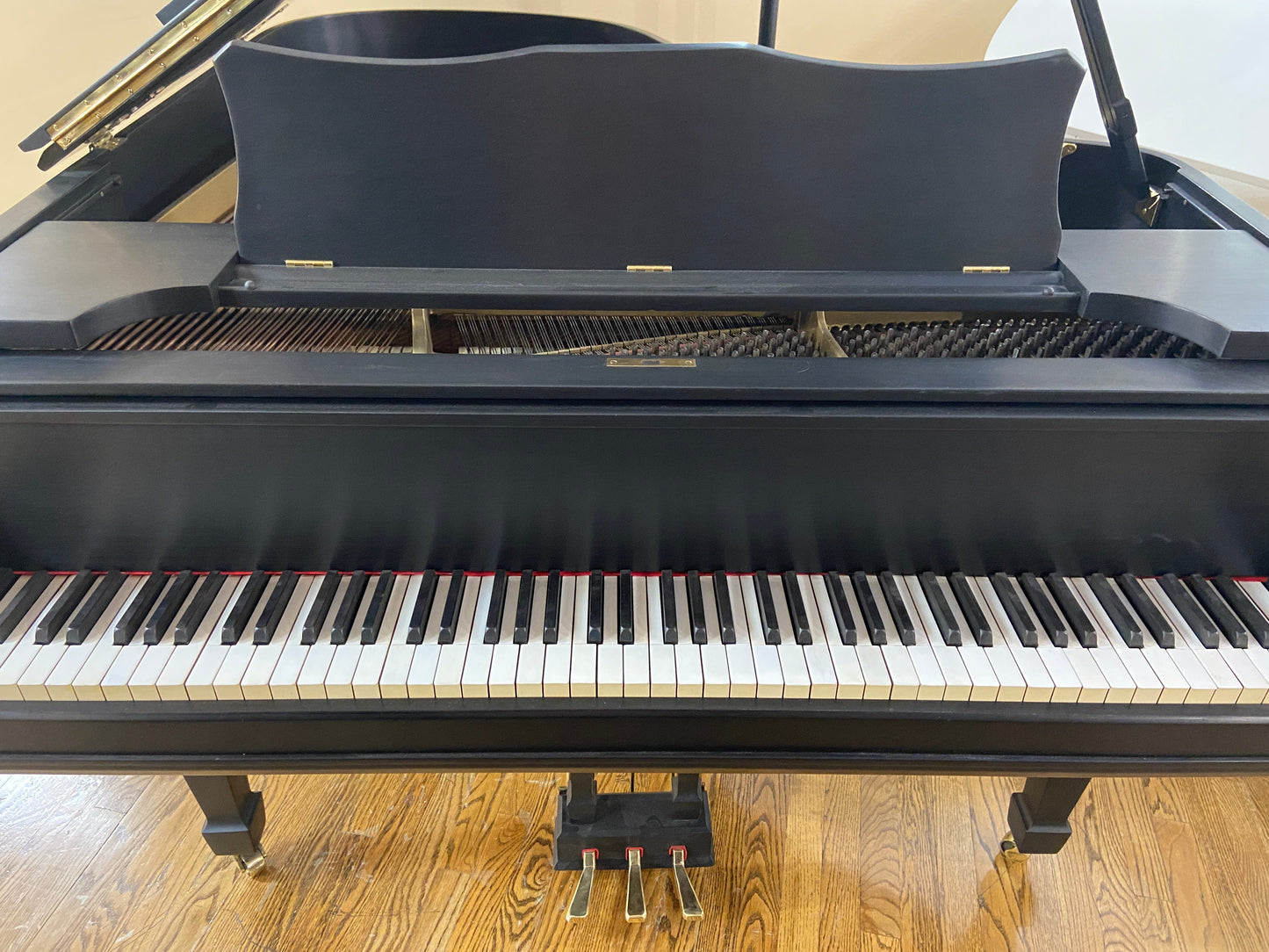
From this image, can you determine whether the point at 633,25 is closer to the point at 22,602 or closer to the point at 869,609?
the point at 869,609

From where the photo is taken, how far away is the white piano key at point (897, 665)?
132 centimetres

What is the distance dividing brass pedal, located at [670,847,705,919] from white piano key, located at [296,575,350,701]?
35.2 inches

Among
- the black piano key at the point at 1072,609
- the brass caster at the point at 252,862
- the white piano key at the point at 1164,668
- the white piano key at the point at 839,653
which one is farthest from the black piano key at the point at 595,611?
the brass caster at the point at 252,862

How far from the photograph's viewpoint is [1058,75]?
4.68ft

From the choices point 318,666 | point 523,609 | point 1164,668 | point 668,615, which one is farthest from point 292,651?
point 1164,668

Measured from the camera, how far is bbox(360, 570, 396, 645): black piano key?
136cm

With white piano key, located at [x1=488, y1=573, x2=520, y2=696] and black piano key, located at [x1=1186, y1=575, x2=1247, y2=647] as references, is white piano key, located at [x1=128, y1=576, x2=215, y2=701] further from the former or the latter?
black piano key, located at [x1=1186, y1=575, x2=1247, y2=647]

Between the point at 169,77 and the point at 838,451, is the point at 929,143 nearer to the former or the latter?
the point at 838,451

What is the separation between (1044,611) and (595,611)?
74cm

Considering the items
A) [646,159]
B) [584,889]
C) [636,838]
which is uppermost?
[646,159]

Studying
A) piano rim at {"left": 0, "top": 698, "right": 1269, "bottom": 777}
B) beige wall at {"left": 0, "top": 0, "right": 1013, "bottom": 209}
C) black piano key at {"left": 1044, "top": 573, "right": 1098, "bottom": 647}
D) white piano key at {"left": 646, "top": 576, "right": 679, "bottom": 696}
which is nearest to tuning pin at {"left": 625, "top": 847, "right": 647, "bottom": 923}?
piano rim at {"left": 0, "top": 698, "right": 1269, "bottom": 777}

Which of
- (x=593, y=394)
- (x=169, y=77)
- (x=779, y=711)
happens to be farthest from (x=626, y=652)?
(x=169, y=77)

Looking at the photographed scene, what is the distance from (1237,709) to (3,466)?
198 cm

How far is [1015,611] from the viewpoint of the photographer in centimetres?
139
